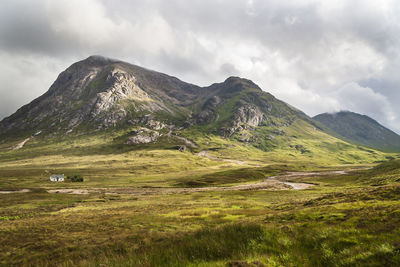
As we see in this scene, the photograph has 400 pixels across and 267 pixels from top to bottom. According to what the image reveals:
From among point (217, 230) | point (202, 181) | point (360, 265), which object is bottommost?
point (202, 181)

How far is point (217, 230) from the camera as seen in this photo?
32.4 feet

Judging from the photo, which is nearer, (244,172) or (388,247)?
(388,247)

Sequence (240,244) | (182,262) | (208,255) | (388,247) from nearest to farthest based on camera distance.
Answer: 1. (388,247)
2. (182,262)
3. (208,255)
4. (240,244)

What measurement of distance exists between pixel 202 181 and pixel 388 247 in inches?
4833

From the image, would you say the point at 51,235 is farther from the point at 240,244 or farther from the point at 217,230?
the point at 240,244

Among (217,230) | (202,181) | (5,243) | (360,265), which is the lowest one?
(202,181)

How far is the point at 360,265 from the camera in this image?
5426 millimetres

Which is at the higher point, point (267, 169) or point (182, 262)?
point (182, 262)

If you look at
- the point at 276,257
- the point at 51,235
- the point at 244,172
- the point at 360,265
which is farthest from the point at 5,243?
the point at 244,172

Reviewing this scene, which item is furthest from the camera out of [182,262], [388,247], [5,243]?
[5,243]

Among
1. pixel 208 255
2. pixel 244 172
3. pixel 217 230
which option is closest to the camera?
pixel 208 255

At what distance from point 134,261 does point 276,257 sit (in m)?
4.66

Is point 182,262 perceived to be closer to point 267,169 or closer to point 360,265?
point 360,265

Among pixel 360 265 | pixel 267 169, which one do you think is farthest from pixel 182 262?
pixel 267 169
